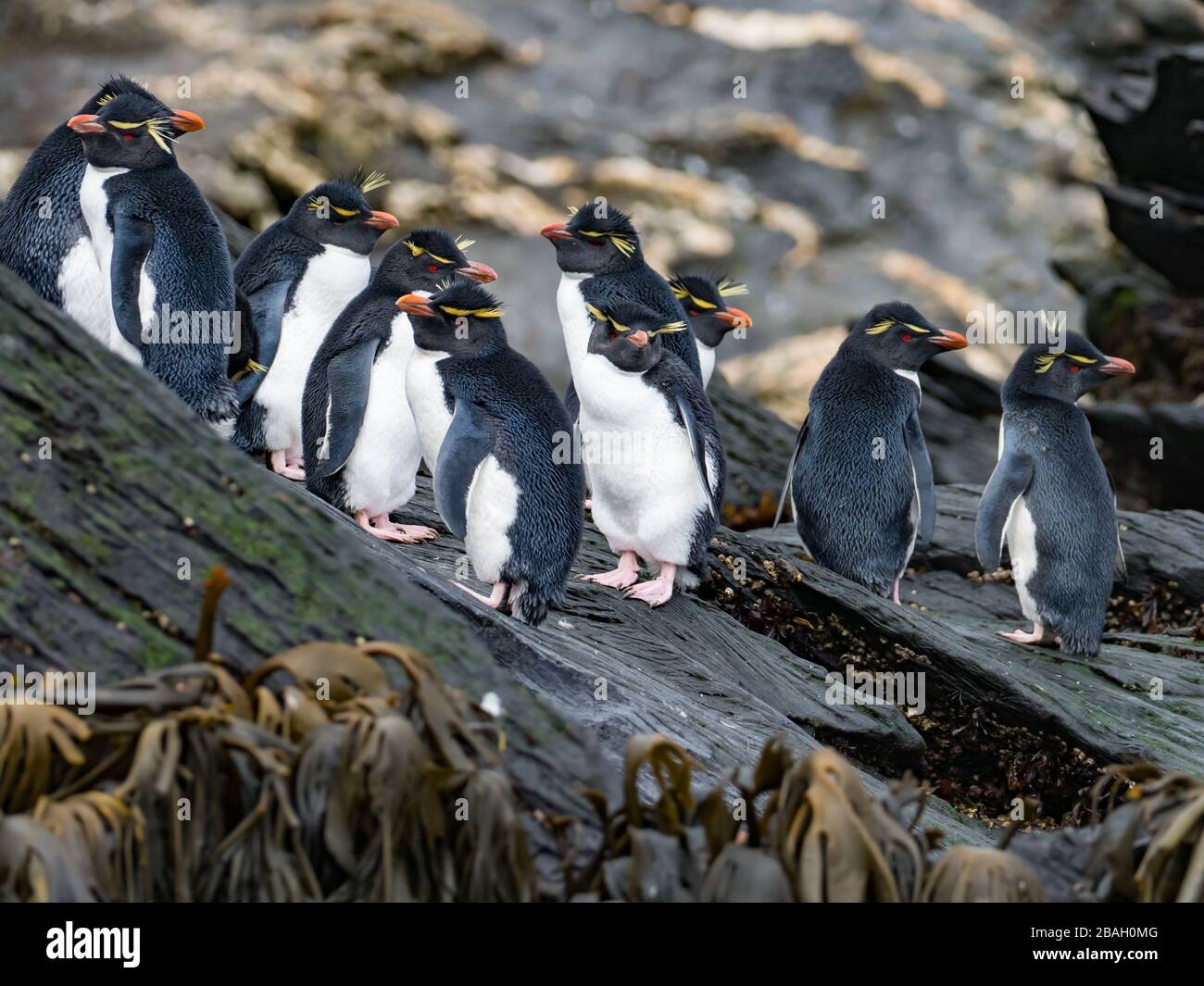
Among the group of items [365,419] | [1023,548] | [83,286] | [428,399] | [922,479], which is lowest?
[1023,548]

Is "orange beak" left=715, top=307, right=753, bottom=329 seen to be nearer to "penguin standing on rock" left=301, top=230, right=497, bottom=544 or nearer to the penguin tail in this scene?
"penguin standing on rock" left=301, top=230, right=497, bottom=544

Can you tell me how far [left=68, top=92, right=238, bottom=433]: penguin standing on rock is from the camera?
15.8 feet

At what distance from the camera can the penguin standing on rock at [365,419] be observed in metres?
5.10

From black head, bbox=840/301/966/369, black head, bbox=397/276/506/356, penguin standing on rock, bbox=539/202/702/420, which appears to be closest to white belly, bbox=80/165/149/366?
black head, bbox=397/276/506/356

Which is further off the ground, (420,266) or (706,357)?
(420,266)

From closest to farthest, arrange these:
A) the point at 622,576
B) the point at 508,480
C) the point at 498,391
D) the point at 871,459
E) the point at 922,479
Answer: the point at 508,480, the point at 498,391, the point at 622,576, the point at 871,459, the point at 922,479

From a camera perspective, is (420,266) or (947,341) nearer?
(420,266)

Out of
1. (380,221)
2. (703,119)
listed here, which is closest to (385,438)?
(380,221)

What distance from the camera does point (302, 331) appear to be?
580 cm

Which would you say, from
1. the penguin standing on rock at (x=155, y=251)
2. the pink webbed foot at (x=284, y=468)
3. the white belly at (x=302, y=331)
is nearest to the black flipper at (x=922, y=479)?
the white belly at (x=302, y=331)

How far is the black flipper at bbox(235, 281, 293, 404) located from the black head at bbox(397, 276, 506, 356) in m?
1.19

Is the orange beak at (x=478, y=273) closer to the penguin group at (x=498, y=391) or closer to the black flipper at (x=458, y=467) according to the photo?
the penguin group at (x=498, y=391)

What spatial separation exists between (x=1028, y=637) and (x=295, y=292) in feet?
10.3

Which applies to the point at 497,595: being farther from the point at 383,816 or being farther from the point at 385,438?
the point at 383,816
